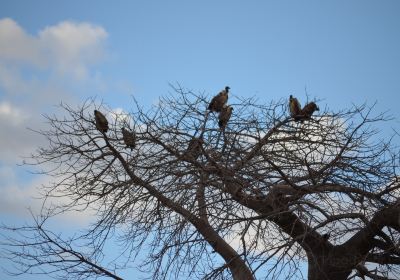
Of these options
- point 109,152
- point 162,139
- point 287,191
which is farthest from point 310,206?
point 109,152

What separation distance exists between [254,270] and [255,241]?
444 millimetres

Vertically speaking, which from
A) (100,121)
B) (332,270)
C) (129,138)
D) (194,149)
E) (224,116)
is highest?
(100,121)

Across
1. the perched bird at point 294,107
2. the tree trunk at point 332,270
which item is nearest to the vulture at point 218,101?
the perched bird at point 294,107

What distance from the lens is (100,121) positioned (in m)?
8.53

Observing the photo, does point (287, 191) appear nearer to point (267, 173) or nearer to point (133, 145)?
point (267, 173)

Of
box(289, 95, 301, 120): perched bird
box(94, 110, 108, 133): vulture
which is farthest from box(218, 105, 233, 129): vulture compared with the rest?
box(94, 110, 108, 133): vulture

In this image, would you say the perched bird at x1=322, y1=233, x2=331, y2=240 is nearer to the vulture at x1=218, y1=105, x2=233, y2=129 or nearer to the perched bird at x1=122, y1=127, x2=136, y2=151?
the vulture at x1=218, y1=105, x2=233, y2=129

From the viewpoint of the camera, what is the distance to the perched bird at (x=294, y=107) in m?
8.57

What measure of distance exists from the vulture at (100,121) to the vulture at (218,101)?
1.80 meters

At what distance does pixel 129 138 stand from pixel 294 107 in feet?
9.31

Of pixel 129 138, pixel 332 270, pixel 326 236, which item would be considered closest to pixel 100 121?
pixel 129 138

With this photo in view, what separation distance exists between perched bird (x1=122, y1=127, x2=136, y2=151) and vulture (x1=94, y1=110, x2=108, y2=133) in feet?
1.63

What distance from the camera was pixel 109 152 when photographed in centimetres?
861

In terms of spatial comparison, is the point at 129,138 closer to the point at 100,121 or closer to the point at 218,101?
the point at 100,121
